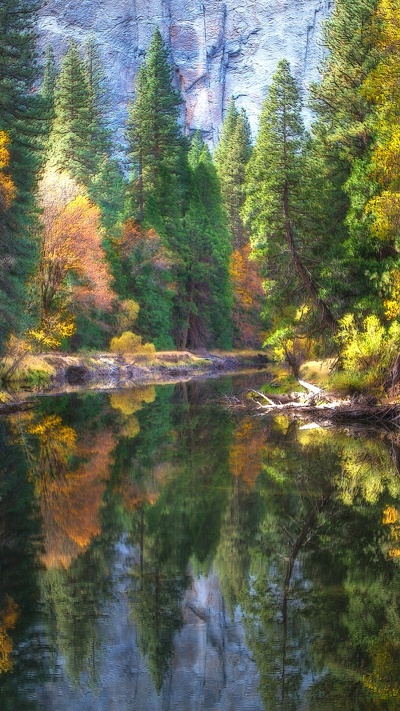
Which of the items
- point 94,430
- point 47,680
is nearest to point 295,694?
point 47,680

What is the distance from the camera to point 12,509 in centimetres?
1253

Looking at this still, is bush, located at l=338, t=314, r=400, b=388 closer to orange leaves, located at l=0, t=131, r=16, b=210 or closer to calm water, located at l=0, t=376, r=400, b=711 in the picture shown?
calm water, located at l=0, t=376, r=400, b=711

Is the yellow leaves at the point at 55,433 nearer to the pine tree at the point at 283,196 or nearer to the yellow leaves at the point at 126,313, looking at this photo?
the pine tree at the point at 283,196

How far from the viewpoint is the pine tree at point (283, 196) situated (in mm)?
28078

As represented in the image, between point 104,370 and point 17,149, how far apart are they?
1604 cm

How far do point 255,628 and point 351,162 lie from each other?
21.6 m

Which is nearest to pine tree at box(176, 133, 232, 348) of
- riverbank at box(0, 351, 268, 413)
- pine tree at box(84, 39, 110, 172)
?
riverbank at box(0, 351, 268, 413)

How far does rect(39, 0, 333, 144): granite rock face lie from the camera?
120m

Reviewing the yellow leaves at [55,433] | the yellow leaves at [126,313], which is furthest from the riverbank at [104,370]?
the yellow leaves at [55,433]

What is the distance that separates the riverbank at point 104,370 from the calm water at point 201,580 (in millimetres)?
13945

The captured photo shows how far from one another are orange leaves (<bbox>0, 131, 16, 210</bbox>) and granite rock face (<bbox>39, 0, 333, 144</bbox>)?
92.5 m

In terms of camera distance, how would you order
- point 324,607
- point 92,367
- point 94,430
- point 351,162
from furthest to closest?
point 92,367
point 351,162
point 94,430
point 324,607

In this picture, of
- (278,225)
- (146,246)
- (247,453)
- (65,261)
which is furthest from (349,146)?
(146,246)

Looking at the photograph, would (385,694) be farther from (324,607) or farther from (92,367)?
(92,367)
